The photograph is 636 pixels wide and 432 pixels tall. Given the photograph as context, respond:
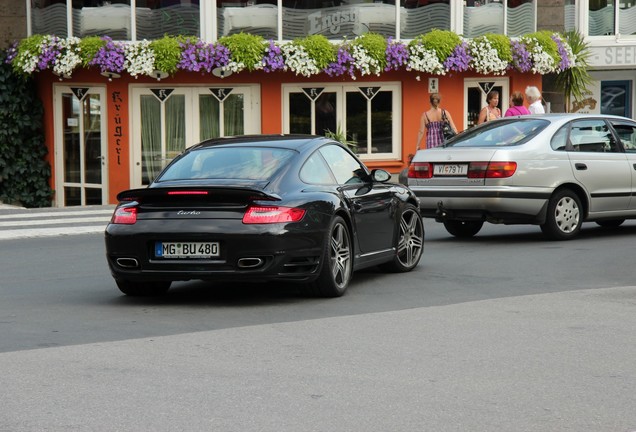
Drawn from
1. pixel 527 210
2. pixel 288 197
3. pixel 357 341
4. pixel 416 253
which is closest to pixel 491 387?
pixel 357 341

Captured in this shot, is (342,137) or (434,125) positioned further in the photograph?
(342,137)

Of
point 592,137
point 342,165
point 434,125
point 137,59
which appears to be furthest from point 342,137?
point 342,165

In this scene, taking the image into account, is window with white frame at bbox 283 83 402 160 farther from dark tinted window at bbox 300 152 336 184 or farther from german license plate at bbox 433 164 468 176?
dark tinted window at bbox 300 152 336 184

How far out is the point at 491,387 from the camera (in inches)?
269

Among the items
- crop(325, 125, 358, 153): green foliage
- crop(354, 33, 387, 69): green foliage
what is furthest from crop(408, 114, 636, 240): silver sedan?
crop(325, 125, 358, 153): green foliage

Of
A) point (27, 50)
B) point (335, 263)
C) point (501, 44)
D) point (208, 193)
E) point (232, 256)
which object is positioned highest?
point (501, 44)

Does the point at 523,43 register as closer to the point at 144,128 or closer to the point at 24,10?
the point at 144,128

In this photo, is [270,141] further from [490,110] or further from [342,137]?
[342,137]

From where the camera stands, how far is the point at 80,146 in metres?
26.9

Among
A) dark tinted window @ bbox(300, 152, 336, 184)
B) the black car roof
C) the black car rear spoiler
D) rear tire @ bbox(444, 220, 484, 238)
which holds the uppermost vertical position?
the black car roof

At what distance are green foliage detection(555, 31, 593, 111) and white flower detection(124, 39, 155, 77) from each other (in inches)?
412

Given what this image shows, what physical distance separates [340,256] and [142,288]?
1639 mm

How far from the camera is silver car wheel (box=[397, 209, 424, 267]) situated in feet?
39.1

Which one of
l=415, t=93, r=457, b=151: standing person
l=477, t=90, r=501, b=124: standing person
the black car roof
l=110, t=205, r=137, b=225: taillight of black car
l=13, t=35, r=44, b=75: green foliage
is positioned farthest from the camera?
l=13, t=35, r=44, b=75: green foliage
